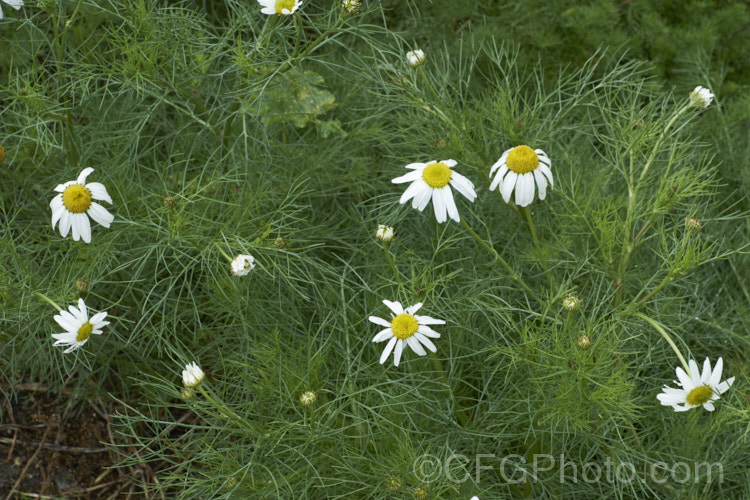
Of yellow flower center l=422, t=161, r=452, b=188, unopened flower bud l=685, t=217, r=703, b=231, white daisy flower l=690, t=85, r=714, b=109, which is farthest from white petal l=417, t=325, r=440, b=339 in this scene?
white daisy flower l=690, t=85, r=714, b=109

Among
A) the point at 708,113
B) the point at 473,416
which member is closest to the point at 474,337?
the point at 473,416

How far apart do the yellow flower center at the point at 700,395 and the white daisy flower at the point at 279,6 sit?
4.13 ft

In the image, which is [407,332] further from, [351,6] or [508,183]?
[351,6]

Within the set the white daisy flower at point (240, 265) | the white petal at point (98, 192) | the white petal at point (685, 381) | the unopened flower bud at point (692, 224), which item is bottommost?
the white petal at point (685, 381)

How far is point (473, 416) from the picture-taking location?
2.13 meters

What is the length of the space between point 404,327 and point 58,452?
1.29 m

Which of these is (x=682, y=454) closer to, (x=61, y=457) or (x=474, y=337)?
(x=474, y=337)

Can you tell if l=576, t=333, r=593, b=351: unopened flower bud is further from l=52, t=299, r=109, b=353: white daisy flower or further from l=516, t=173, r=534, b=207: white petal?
l=52, t=299, r=109, b=353: white daisy flower

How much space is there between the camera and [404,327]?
5.21 ft

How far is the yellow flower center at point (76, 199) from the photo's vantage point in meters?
1.72

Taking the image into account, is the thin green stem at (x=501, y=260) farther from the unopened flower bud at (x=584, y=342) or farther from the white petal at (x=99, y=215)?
the white petal at (x=99, y=215)

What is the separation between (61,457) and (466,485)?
1252mm

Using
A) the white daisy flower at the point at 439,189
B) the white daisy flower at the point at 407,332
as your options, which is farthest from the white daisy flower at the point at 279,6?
the white daisy flower at the point at 407,332

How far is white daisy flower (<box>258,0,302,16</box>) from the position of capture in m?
1.67
